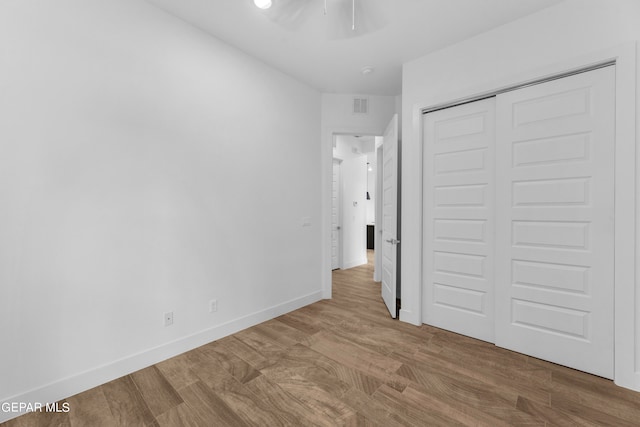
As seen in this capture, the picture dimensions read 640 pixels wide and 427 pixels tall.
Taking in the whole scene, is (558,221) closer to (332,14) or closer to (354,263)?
(332,14)

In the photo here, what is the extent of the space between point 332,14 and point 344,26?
177 millimetres

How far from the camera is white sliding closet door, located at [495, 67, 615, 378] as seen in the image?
6.52 feet

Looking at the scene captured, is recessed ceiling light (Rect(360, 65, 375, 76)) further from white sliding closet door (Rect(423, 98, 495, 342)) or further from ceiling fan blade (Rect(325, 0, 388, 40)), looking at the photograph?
white sliding closet door (Rect(423, 98, 495, 342))

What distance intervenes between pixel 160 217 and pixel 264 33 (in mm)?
1901

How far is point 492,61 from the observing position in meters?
2.44

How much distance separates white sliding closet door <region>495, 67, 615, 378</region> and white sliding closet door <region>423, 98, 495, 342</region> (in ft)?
0.40

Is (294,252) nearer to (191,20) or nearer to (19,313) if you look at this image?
(19,313)

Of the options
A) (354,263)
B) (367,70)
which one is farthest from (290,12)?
(354,263)

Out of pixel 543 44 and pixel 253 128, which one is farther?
pixel 253 128

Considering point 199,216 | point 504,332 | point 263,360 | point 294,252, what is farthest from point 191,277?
point 504,332

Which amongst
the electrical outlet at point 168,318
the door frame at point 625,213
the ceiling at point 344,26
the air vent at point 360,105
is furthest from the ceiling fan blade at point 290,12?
the electrical outlet at point 168,318

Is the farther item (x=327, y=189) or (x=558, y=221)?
(x=327, y=189)

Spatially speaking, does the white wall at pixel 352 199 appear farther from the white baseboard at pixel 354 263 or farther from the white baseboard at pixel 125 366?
the white baseboard at pixel 125 366

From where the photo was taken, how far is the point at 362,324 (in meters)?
2.95
